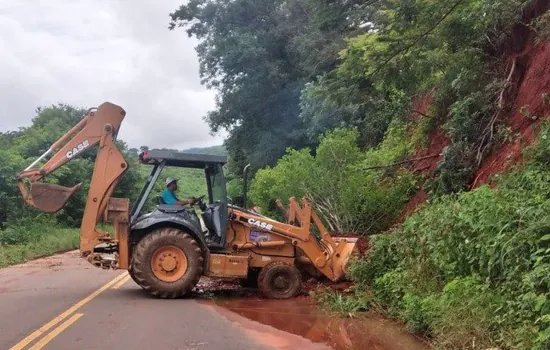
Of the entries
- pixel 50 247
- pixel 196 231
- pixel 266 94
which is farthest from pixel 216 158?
pixel 266 94

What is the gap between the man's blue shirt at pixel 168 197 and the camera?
11.9 meters

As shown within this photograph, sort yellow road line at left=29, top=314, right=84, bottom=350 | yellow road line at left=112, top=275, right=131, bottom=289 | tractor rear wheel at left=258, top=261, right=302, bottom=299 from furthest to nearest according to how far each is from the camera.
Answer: yellow road line at left=112, top=275, right=131, bottom=289, tractor rear wheel at left=258, top=261, right=302, bottom=299, yellow road line at left=29, top=314, right=84, bottom=350

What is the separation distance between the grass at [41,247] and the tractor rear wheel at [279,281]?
9396 mm

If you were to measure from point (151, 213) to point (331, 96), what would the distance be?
5.23 m

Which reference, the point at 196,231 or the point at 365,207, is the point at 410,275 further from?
the point at 365,207

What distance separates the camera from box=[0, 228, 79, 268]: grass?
19250mm

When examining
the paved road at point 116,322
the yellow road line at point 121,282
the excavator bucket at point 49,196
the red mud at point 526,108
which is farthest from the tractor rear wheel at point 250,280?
the red mud at point 526,108

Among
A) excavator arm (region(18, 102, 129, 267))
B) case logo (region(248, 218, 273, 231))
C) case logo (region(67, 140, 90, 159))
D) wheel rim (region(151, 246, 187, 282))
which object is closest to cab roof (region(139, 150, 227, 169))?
excavator arm (region(18, 102, 129, 267))

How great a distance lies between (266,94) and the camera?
3534cm

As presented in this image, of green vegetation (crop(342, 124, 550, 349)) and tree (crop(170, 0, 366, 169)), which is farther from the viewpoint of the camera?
tree (crop(170, 0, 366, 169))

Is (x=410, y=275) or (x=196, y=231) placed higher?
(x=196, y=231)

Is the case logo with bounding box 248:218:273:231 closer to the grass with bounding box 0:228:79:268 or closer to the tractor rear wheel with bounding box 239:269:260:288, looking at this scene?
the tractor rear wheel with bounding box 239:269:260:288

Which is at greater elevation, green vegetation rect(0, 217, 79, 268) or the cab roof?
the cab roof

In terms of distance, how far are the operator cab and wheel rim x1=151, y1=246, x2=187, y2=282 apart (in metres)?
0.54
